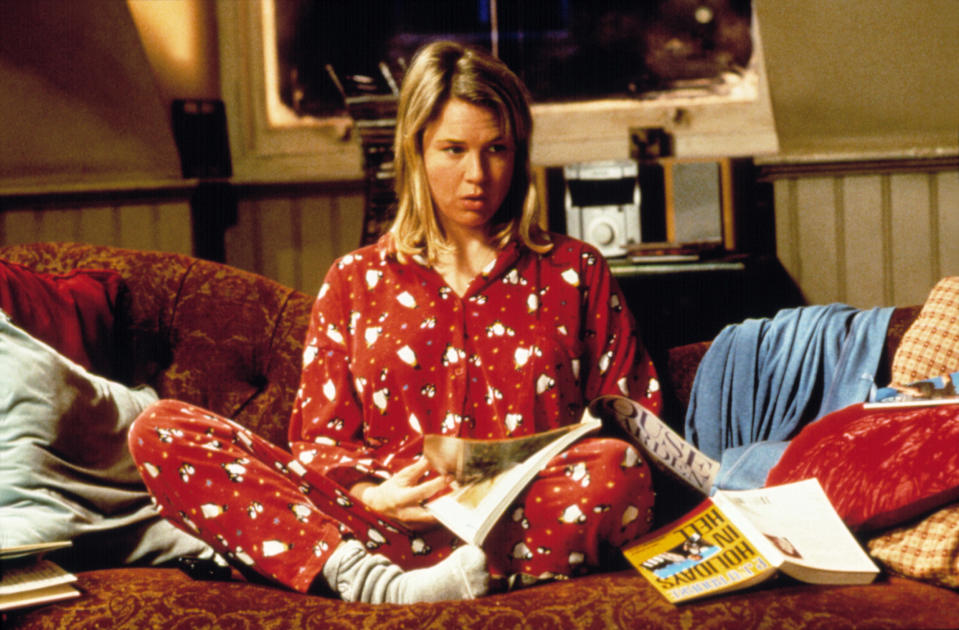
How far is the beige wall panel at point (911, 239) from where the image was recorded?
2.44 meters

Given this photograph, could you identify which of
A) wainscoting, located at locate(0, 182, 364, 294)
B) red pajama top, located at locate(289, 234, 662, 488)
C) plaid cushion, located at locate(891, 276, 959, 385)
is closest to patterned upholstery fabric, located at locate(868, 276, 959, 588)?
plaid cushion, located at locate(891, 276, 959, 385)

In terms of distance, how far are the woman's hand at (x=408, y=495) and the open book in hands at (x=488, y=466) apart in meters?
0.07

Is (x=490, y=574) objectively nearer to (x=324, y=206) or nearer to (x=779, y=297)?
(x=779, y=297)

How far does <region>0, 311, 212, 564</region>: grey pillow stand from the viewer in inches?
50.8

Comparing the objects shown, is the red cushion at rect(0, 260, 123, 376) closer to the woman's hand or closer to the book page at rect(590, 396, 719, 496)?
the woman's hand

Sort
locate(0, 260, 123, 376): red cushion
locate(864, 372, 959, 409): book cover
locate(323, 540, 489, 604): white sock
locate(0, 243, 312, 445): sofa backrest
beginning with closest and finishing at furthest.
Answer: locate(323, 540, 489, 604): white sock < locate(864, 372, 959, 409): book cover < locate(0, 260, 123, 376): red cushion < locate(0, 243, 312, 445): sofa backrest

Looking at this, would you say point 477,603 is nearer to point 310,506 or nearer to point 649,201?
point 310,506

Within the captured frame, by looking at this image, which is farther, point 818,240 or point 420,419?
point 818,240

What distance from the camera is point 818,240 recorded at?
2.52 metres

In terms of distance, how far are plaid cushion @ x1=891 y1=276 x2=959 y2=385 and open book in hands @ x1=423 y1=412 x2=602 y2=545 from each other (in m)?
0.59

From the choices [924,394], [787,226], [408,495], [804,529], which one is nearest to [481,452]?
[408,495]

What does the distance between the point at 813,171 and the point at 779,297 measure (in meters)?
0.42

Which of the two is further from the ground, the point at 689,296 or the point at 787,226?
the point at 787,226

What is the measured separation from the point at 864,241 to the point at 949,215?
0.22m
